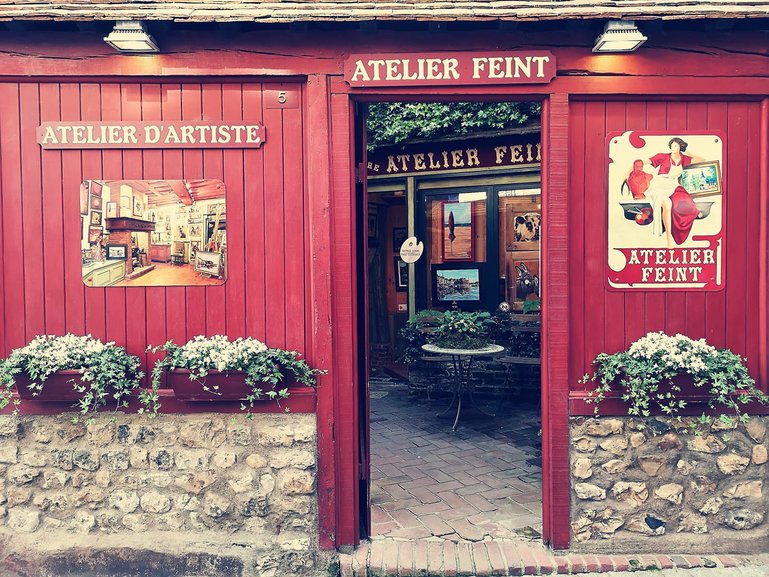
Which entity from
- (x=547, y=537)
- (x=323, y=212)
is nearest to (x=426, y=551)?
(x=547, y=537)

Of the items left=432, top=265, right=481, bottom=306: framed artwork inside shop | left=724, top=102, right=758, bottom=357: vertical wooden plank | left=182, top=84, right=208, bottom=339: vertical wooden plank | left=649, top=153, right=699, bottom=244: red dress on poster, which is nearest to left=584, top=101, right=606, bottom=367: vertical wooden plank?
left=649, top=153, right=699, bottom=244: red dress on poster

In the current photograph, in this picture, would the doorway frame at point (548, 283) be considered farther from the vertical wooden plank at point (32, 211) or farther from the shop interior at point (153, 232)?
the vertical wooden plank at point (32, 211)

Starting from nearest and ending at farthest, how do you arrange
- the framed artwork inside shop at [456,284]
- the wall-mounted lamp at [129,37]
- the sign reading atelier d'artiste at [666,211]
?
the wall-mounted lamp at [129,37] → the sign reading atelier d'artiste at [666,211] → the framed artwork inside shop at [456,284]

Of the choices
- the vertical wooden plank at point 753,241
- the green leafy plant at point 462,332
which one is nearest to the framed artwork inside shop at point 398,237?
the green leafy plant at point 462,332

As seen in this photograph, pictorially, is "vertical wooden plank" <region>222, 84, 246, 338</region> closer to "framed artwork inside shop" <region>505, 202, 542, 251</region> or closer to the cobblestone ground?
the cobblestone ground

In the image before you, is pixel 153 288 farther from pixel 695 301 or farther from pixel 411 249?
pixel 411 249

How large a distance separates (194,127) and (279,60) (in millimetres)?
688

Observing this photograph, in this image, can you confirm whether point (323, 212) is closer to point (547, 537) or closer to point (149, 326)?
point (149, 326)

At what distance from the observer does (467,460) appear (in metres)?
5.88

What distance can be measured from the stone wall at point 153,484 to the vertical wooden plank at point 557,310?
161cm

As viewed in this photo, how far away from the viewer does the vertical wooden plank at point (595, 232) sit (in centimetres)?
407

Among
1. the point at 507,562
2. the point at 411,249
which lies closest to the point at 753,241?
the point at 507,562

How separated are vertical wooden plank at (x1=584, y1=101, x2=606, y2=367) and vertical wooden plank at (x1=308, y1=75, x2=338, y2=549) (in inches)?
63.1

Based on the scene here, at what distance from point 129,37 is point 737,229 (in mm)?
3988
